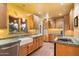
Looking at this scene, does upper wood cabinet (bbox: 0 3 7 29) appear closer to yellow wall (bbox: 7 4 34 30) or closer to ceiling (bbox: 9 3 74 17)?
yellow wall (bbox: 7 4 34 30)

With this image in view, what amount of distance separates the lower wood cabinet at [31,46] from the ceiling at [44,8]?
0.45 m

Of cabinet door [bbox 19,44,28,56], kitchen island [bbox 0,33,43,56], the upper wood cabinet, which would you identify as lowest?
cabinet door [bbox 19,44,28,56]

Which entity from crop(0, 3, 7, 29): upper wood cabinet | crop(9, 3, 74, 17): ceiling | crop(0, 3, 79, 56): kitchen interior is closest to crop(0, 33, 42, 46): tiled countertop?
crop(0, 3, 79, 56): kitchen interior

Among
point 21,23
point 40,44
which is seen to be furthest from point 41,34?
point 21,23

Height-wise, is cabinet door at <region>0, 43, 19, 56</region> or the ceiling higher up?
the ceiling

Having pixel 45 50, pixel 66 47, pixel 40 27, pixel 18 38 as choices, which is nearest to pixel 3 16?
pixel 18 38

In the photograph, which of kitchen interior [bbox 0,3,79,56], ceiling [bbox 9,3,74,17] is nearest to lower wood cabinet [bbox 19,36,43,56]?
kitchen interior [bbox 0,3,79,56]

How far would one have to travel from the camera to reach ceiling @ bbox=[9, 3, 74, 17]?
2211mm

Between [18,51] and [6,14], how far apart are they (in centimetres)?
66

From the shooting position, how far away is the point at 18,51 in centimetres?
221

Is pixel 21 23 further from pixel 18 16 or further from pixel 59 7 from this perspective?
pixel 59 7

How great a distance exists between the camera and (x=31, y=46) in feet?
7.59

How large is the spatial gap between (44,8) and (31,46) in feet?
2.32

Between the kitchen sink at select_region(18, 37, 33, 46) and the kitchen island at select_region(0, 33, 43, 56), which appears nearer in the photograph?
the kitchen island at select_region(0, 33, 43, 56)
